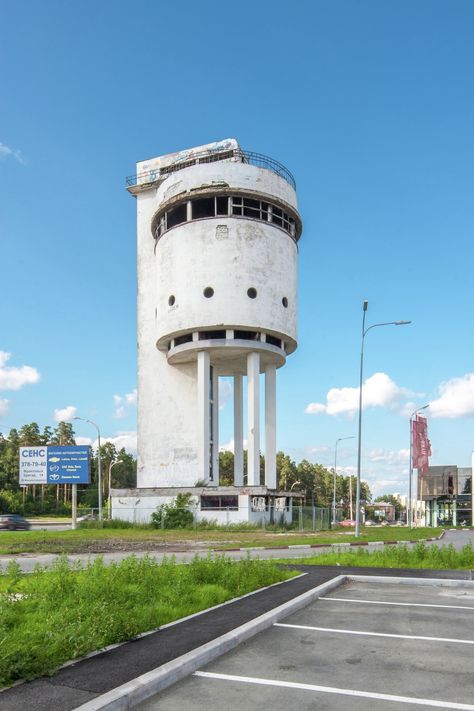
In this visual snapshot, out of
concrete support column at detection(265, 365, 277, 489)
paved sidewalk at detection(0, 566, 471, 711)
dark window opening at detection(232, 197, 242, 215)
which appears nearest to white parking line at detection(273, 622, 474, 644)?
paved sidewalk at detection(0, 566, 471, 711)

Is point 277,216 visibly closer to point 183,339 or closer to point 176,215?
point 176,215

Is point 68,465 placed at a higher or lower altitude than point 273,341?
lower

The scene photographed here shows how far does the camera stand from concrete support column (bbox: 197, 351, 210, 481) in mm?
46688

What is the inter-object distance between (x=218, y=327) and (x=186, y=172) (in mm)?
11750

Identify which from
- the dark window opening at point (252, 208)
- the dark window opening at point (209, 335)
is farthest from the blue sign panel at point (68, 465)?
the dark window opening at point (252, 208)

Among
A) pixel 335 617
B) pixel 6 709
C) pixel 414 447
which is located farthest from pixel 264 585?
pixel 414 447

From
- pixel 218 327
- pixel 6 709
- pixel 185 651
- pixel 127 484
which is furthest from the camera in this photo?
pixel 127 484

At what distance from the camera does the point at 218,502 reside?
44.7 meters

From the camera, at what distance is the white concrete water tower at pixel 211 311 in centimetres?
4616

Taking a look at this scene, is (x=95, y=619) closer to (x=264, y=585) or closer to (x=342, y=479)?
(x=264, y=585)

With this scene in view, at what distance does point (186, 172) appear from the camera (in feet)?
160

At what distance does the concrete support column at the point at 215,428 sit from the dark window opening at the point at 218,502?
404 cm

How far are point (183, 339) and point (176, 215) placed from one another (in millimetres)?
9128

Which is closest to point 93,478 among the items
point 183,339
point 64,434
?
point 64,434
